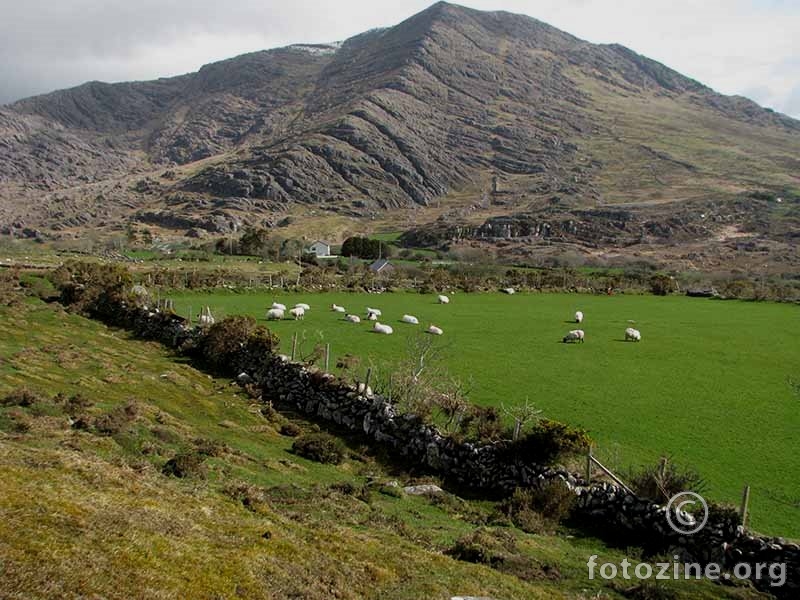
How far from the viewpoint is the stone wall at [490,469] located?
1263 centimetres

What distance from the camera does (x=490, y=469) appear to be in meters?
17.6

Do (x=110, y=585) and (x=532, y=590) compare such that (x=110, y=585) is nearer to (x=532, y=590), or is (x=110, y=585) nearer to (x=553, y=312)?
(x=532, y=590)

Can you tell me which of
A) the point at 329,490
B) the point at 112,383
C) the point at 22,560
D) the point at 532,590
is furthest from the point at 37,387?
the point at 532,590

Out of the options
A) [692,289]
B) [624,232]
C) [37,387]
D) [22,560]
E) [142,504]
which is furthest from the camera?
[624,232]

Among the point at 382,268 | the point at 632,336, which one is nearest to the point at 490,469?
the point at 632,336

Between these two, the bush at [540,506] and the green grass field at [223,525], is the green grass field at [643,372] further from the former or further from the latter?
the green grass field at [223,525]

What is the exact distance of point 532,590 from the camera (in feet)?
33.9

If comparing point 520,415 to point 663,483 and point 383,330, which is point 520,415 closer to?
point 663,483

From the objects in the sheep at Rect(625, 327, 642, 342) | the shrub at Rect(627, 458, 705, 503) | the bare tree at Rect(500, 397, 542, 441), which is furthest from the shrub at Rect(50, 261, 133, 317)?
the shrub at Rect(627, 458, 705, 503)

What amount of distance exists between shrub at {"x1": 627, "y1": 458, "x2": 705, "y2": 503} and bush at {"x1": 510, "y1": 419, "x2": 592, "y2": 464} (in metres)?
1.73

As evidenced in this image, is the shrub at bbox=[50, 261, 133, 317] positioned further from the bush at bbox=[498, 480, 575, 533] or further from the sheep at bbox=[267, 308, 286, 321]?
the bush at bbox=[498, 480, 575, 533]

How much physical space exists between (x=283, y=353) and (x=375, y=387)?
8.68 metres

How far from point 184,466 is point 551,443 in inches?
390

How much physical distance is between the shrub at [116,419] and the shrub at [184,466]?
8.16 feet
